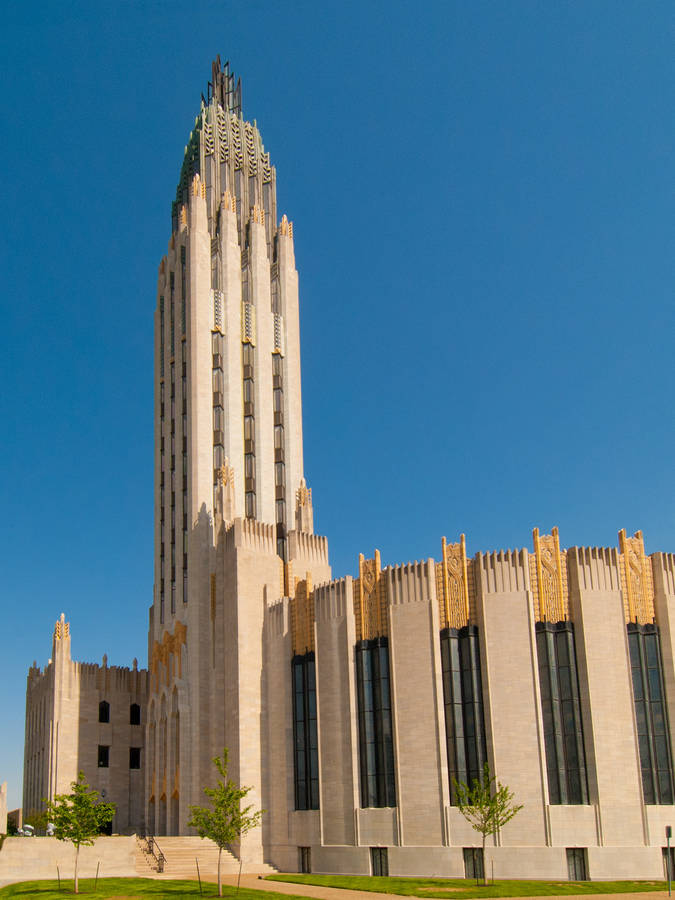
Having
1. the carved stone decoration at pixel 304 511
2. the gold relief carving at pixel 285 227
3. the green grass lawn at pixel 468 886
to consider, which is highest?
the gold relief carving at pixel 285 227

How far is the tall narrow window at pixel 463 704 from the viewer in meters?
52.0

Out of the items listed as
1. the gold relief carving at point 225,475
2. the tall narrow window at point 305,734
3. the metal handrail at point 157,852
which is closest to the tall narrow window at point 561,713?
the tall narrow window at point 305,734

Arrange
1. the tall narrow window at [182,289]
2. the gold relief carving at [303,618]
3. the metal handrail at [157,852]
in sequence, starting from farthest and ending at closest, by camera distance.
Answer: the tall narrow window at [182,289]
the gold relief carving at [303,618]
the metal handrail at [157,852]

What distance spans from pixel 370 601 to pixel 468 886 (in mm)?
16741

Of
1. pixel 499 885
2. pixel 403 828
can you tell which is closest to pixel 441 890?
pixel 499 885

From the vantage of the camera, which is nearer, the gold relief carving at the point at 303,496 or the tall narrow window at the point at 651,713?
the tall narrow window at the point at 651,713

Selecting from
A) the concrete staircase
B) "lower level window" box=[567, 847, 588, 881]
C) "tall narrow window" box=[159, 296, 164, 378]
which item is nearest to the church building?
"lower level window" box=[567, 847, 588, 881]

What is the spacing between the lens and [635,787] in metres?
49.7

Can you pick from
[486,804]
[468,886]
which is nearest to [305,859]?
[468,886]

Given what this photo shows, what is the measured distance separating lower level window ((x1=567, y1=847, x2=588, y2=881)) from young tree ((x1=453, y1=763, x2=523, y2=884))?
323 centimetres

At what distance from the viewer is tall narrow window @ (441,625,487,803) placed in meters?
52.0

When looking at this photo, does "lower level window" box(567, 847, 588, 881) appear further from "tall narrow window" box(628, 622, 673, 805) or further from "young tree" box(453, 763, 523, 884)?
"tall narrow window" box(628, 622, 673, 805)

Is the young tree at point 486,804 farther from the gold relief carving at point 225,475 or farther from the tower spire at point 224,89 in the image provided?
the tower spire at point 224,89

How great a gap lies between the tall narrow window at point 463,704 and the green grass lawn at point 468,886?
5.58 metres
